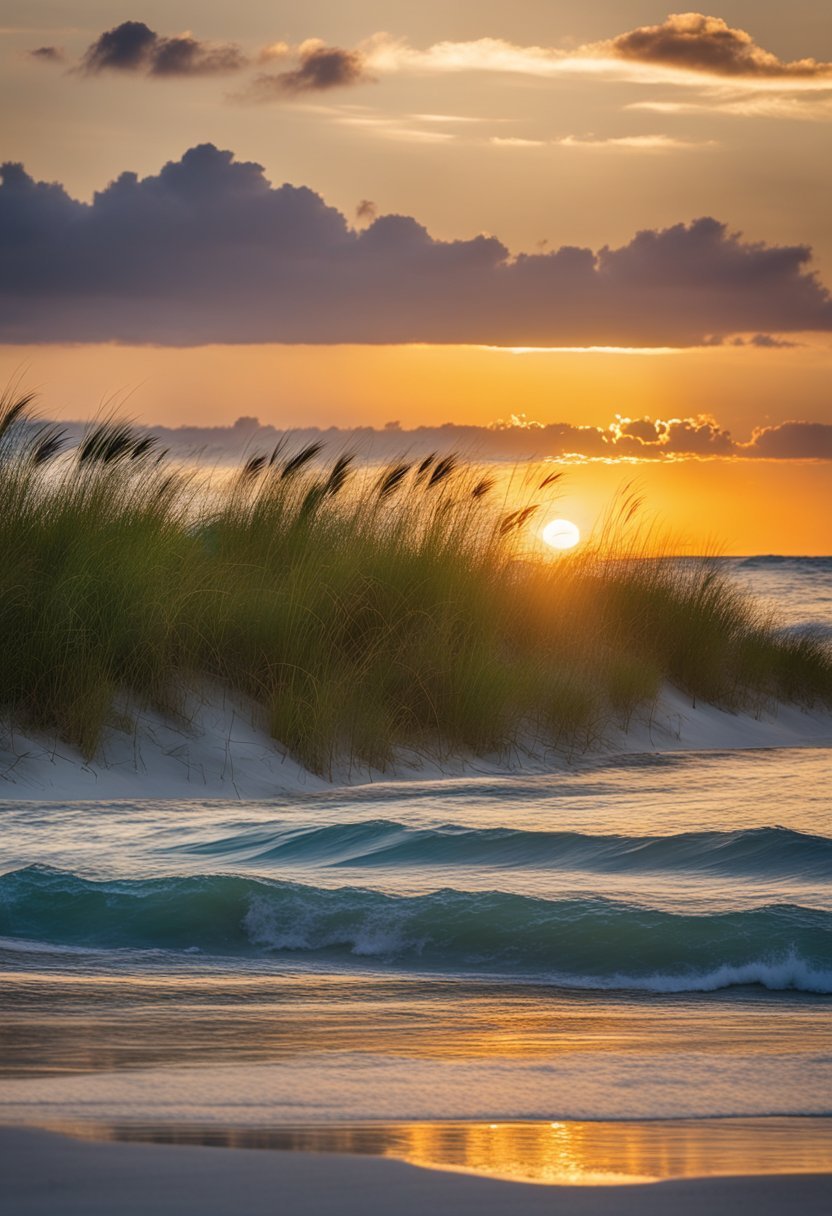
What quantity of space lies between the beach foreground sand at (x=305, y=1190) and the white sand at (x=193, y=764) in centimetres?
484

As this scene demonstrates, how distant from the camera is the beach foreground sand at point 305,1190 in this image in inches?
87.6

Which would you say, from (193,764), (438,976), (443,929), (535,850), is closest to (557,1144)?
(438,976)

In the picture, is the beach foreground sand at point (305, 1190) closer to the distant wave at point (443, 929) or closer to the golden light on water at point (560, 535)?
the distant wave at point (443, 929)

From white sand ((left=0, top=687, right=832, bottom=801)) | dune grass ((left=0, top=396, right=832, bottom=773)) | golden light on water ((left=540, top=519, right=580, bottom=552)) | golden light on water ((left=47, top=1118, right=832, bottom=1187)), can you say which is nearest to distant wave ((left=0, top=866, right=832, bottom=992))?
golden light on water ((left=47, top=1118, right=832, bottom=1187))

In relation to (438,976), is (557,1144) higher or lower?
higher

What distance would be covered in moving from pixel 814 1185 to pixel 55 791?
17.5 feet

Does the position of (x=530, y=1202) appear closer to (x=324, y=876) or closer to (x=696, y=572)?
(x=324, y=876)

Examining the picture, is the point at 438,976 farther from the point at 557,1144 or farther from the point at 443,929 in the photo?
the point at 557,1144

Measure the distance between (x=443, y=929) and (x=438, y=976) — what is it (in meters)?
0.33

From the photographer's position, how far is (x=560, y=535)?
457 inches

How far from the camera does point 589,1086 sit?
297 cm

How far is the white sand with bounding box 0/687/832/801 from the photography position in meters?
7.28

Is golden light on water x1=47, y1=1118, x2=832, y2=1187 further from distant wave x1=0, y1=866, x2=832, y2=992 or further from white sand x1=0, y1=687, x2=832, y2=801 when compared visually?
white sand x1=0, y1=687, x2=832, y2=801

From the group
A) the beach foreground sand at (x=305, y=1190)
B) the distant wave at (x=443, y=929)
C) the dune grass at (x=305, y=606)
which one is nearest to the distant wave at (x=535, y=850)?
the distant wave at (x=443, y=929)
